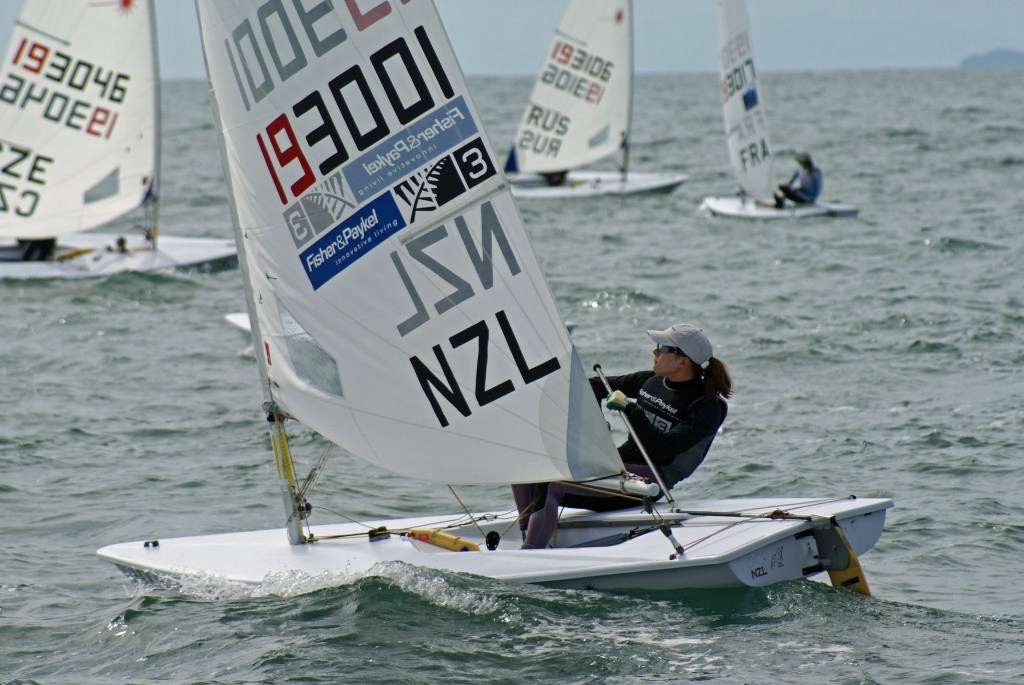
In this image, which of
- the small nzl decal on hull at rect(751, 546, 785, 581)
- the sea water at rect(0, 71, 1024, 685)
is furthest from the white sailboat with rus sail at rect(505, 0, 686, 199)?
the small nzl decal on hull at rect(751, 546, 785, 581)

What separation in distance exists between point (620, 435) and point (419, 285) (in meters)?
3.39

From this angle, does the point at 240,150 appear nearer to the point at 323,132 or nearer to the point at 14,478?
the point at 323,132

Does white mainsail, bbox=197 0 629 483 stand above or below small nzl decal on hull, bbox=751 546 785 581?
above

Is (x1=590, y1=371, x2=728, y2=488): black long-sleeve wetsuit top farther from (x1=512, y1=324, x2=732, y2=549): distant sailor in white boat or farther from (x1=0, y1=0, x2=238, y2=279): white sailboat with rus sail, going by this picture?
(x1=0, y1=0, x2=238, y2=279): white sailboat with rus sail

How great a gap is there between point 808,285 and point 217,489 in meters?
7.38

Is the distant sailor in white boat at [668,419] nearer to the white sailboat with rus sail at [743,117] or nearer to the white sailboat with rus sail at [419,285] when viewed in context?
the white sailboat with rus sail at [419,285]

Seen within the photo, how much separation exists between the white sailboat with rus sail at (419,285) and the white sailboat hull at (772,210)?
40.1 feet

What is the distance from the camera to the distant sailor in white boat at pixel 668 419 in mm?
5145

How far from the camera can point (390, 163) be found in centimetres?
485

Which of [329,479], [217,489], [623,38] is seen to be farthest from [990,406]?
[623,38]

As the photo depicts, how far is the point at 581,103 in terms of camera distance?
2006cm

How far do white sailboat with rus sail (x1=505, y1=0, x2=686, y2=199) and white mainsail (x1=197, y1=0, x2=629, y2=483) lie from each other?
49.2ft

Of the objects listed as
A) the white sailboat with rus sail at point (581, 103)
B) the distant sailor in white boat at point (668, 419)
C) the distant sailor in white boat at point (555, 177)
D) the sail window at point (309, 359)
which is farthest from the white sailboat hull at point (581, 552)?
the white sailboat with rus sail at point (581, 103)

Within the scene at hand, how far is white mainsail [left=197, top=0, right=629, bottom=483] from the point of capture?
4.80 metres
